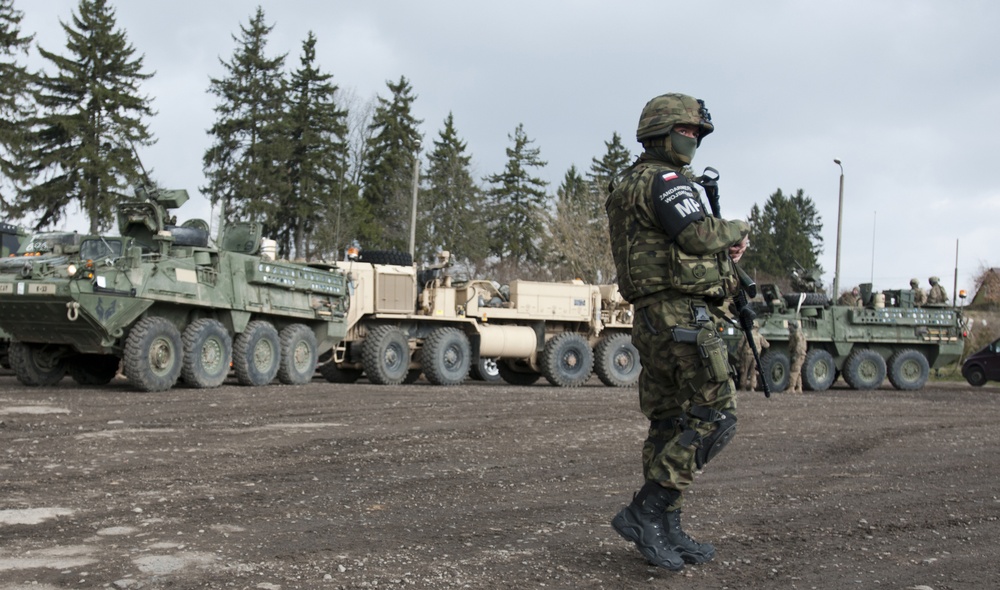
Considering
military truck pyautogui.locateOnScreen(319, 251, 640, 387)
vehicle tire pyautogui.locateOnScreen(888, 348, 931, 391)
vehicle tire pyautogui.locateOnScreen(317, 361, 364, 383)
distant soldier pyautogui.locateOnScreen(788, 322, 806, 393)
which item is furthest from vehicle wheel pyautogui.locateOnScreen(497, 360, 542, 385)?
vehicle tire pyautogui.locateOnScreen(888, 348, 931, 391)

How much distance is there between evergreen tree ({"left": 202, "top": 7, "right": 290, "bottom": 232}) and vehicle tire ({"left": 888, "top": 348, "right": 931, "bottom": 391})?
21.6m

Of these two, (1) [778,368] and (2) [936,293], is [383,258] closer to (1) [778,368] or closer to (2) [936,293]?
(1) [778,368]

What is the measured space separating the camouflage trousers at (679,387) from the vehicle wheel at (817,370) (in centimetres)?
1756

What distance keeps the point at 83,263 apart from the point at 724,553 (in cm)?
1078

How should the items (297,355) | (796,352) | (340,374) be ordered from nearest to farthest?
(297,355) < (340,374) < (796,352)

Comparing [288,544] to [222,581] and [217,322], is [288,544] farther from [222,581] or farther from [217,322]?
[217,322]

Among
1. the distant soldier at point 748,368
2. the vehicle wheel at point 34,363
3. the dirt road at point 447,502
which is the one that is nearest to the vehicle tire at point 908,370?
the distant soldier at point 748,368

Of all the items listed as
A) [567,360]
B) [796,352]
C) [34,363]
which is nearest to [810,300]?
[796,352]

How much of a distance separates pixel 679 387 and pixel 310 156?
117ft

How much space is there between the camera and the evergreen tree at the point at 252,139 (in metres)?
36.7

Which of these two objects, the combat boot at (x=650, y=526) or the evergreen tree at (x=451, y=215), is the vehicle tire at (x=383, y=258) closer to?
the combat boot at (x=650, y=526)

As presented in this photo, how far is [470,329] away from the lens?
761 inches

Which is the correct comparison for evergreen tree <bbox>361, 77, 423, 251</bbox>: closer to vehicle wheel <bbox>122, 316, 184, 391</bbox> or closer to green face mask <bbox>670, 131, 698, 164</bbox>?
vehicle wheel <bbox>122, 316, 184, 391</bbox>

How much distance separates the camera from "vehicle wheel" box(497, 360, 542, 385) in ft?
69.0
